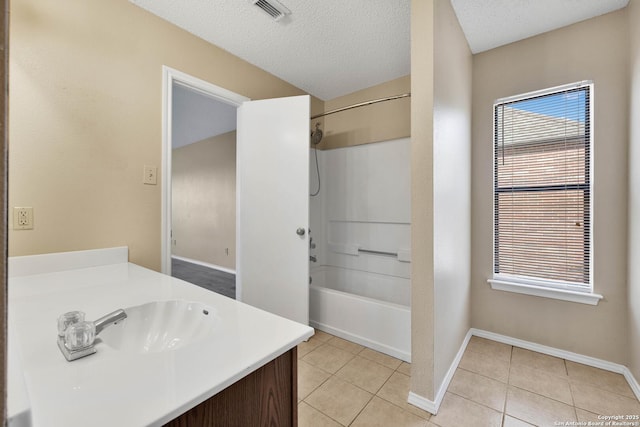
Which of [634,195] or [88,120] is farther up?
[88,120]

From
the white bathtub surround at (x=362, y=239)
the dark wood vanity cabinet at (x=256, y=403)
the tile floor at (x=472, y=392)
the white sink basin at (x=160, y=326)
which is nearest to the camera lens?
the dark wood vanity cabinet at (x=256, y=403)

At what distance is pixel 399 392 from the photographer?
5.50 feet

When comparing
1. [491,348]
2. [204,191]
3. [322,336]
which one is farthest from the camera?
[204,191]

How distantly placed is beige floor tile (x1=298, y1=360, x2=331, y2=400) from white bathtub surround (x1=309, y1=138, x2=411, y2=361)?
19.9 inches

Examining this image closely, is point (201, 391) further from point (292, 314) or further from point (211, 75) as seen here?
point (211, 75)

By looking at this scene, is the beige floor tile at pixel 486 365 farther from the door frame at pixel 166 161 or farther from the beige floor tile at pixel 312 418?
the door frame at pixel 166 161

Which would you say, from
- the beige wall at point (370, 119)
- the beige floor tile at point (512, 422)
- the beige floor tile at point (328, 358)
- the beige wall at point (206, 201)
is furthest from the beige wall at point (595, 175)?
the beige wall at point (206, 201)

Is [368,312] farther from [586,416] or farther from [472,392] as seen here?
[586,416]

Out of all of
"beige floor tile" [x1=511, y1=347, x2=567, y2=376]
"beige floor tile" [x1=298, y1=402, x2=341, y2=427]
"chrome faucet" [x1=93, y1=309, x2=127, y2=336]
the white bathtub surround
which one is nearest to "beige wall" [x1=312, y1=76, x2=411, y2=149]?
the white bathtub surround

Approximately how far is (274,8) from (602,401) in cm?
316

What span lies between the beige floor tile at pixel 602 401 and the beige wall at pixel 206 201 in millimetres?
4276

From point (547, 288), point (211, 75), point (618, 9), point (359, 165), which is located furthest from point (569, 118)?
point (211, 75)

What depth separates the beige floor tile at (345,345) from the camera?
7.17 feet

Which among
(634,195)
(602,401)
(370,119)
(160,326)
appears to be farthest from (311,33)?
(602,401)
